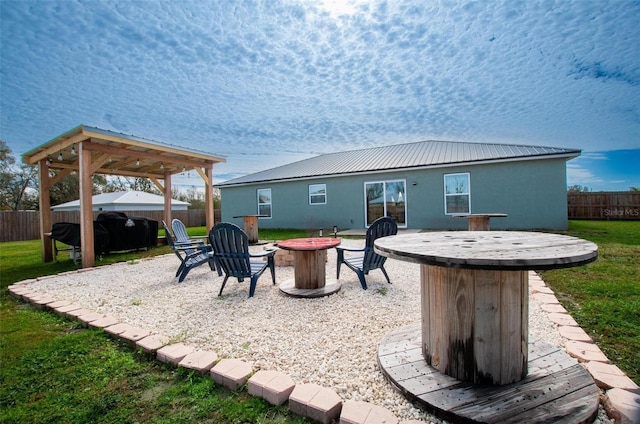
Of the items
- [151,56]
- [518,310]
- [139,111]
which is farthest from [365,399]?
[139,111]

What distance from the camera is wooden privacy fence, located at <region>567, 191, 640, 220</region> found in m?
14.1

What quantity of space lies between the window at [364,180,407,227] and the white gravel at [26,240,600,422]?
278 inches

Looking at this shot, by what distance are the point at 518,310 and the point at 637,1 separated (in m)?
7.20

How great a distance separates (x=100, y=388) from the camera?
73.0 inches

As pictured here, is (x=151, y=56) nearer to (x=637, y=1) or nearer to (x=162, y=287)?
(x=162, y=287)

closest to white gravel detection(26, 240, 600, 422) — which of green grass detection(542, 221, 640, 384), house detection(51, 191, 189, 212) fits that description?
green grass detection(542, 221, 640, 384)

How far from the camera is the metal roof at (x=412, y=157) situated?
991 cm

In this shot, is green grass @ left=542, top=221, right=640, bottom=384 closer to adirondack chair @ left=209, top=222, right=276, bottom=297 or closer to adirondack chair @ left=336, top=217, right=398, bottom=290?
adirondack chair @ left=336, top=217, right=398, bottom=290

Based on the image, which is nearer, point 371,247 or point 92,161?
point 371,247

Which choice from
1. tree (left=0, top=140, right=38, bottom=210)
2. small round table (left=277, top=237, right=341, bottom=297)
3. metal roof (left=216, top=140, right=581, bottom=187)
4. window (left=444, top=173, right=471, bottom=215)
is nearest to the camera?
small round table (left=277, top=237, right=341, bottom=297)

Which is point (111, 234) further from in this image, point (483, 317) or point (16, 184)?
point (16, 184)

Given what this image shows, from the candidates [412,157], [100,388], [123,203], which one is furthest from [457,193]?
[123,203]

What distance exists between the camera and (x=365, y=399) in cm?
166

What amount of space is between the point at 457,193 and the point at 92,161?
11.7 m
